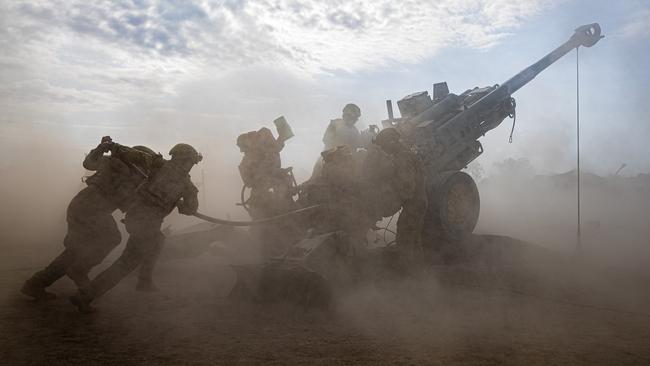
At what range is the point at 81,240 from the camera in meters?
6.11

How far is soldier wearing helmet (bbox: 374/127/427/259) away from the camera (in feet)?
24.5

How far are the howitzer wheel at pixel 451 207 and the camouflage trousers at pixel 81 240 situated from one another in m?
5.55

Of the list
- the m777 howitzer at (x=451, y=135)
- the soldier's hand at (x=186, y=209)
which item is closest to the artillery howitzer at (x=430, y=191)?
the m777 howitzer at (x=451, y=135)

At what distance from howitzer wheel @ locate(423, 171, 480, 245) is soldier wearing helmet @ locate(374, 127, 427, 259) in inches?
46.8

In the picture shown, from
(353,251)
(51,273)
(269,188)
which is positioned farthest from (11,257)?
(353,251)

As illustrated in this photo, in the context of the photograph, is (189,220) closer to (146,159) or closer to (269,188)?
(269,188)

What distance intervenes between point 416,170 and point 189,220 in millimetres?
14194

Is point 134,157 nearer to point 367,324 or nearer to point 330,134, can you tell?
point 367,324

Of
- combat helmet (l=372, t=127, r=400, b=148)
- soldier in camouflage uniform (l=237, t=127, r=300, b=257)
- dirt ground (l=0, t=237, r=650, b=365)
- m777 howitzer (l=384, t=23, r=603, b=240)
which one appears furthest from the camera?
soldier in camouflage uniform (l=237, t=127, r=300, b=257)

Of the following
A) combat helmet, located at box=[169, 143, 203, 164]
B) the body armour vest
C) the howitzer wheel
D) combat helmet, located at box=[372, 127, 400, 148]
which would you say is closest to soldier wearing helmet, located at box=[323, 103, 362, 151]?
the howitzer wheel

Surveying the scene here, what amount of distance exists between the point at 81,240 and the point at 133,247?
1076mm

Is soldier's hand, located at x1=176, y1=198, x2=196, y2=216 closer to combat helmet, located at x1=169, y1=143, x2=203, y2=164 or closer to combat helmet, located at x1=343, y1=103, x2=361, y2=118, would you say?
combat helmet, located at x1=169, y1=143, x2=203, y2=164

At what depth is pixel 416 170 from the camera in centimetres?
761

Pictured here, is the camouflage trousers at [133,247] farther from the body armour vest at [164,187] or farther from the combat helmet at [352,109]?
the combat helmet at [352,109]
